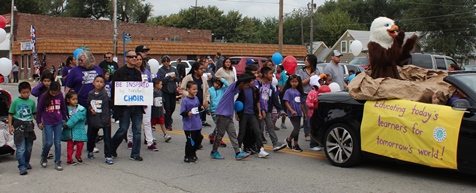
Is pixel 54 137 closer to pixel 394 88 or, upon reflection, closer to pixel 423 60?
pixel 394 88

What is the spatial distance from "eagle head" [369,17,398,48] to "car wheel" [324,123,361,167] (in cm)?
177

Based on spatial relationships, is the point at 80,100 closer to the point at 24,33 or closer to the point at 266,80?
the point at 266,80

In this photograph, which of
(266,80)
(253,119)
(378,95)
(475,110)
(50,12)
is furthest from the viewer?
(50,12)

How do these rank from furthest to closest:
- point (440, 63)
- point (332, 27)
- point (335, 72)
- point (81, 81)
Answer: point (332, 27) → point (440, 63) → point (335, 72) → point (81, 81)

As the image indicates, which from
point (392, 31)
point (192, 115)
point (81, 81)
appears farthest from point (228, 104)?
point (392, 31)

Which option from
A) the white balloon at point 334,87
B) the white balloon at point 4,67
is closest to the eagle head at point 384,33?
the white balloon at point 334,87

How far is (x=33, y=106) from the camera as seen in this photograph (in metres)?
7.54

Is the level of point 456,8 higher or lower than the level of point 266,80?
higher

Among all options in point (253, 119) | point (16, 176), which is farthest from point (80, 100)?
point (253, 119)

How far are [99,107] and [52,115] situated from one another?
77cm

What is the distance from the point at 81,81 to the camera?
8.77 metres

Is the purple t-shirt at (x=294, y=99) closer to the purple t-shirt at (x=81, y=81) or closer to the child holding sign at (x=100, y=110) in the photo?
the child holding sign at (x=100, y=110)

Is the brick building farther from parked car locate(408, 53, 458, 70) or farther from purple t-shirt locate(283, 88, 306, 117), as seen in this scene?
purple t-shirt locate(283, 88, 306, 117)

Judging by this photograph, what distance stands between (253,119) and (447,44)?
4705 centimetres
